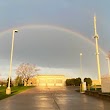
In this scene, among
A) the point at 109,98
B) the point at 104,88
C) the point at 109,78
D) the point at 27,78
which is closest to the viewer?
the point at 109,98

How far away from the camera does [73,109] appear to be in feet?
49.2

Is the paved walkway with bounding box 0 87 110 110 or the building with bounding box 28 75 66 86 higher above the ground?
the building with bounding box 28 75 66 86

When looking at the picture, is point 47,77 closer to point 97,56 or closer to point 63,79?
point 63,79

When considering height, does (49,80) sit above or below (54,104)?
above

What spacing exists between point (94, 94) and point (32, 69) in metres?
85.0

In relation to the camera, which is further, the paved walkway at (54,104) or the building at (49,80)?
the building at (49,80)

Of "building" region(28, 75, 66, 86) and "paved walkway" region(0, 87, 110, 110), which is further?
"building" region(28, 75, 66, 86)

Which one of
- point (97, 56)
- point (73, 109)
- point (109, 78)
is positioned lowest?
point (73, 109)

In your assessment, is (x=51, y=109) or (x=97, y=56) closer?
(x=51, y=109)

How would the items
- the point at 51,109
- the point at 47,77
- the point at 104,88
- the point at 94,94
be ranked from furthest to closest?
the point at 47,77, the point at 94,94, the point at 104,88, the point at 51,109

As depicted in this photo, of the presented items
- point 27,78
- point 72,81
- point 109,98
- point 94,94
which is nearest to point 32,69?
point 27,78

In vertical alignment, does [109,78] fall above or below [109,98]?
above

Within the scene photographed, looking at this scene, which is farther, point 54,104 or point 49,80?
point 49,80

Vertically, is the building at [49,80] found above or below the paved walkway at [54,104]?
above
